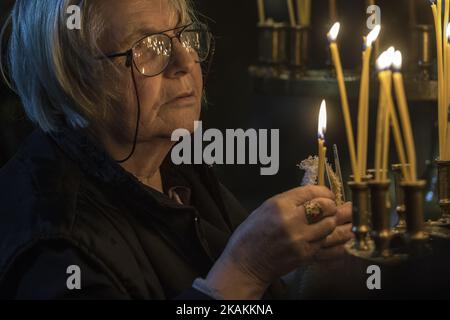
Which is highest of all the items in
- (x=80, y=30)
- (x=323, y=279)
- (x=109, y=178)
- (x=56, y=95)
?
(x=80, y=30)

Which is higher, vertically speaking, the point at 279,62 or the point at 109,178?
the point at 279,62

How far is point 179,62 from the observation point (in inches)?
70.6

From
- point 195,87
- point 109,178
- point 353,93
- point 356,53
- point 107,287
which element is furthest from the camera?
point 356,53

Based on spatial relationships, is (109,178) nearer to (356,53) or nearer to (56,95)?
(56,95)

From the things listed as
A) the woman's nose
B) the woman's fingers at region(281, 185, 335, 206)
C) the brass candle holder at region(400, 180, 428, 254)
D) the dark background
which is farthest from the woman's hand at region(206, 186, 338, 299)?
the dark background

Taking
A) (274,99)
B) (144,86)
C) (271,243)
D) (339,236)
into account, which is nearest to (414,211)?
(271,243)

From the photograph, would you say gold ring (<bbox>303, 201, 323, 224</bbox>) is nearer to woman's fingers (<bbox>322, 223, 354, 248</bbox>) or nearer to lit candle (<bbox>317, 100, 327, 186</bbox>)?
lit candle (<bbox>317, 100, 327, 186</bbox>)

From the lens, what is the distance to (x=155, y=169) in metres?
1.91

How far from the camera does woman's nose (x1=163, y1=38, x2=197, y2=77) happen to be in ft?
5.86

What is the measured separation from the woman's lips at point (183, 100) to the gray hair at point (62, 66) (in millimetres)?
138

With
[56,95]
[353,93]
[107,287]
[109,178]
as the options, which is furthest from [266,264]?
[353,93]

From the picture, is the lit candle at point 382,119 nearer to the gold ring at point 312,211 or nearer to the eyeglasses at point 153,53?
the gold ring at point 312,211

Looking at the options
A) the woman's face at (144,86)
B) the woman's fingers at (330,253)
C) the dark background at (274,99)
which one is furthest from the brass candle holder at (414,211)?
the dark background at (274,99)

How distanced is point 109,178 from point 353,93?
1.40 m
